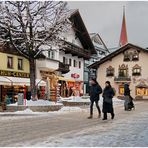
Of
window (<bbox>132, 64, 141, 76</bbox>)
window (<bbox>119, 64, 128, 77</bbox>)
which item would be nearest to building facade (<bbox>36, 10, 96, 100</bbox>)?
window (<bbox>119, 64, 128, 77</bbox>)

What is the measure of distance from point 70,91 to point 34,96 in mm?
29722

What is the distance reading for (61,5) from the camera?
2670cm

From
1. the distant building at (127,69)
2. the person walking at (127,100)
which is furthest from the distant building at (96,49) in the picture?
the person walking at (127,100)

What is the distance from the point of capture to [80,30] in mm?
57375

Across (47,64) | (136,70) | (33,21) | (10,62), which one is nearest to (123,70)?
(136,70)

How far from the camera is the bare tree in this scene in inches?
1006

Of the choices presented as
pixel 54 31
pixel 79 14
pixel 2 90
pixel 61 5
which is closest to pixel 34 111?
pixel 54 31

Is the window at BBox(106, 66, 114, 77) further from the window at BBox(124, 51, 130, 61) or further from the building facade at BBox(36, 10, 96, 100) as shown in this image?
the building facade at BBox(36, 10, 96, 100)

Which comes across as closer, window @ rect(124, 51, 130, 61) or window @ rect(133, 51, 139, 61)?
window @ rect(133, 51, 139, 61)

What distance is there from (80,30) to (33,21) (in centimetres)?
3169

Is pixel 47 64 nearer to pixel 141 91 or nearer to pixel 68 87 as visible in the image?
pixel 68 87

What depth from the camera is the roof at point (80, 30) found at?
173 feet

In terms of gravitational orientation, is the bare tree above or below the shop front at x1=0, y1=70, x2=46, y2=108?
above

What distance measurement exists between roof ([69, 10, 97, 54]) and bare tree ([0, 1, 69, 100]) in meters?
23.7
